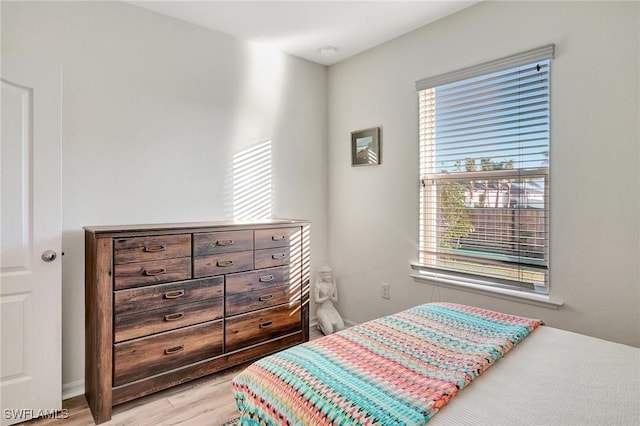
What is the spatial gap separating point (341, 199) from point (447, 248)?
1187 mm

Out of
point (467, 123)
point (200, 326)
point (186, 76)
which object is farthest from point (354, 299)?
point (186, 76)

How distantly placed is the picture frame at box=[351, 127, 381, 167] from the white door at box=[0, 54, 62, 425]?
2.24m

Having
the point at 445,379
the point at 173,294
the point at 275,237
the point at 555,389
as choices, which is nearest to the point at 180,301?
the point at 173,294

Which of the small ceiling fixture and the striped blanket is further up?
the small ceiling fixture

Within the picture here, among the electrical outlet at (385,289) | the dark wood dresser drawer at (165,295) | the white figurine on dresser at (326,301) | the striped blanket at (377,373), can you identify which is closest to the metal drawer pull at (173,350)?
the dark wood dresser drawer at (165,295)

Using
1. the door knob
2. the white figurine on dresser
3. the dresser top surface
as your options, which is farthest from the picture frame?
the door knob

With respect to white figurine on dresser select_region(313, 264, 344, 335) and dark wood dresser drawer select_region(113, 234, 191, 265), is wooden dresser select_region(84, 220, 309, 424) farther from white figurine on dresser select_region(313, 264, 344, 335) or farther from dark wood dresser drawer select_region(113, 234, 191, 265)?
white figurine on dresser select_region(313, 264, 344, 335)

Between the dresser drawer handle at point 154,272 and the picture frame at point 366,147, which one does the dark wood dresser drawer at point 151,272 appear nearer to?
the dresser drawer handle at point 154,272

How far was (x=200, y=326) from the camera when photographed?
235 centimetres

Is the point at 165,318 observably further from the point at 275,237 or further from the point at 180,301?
the point at 275,237

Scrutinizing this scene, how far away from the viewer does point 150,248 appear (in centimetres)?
214

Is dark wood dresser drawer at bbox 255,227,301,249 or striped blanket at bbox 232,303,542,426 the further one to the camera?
dark wood dresser drawer at bbox 255,227,301,249

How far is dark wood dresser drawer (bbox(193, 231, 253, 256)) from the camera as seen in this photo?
2.33m

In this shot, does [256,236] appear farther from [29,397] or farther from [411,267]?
[29,397]
